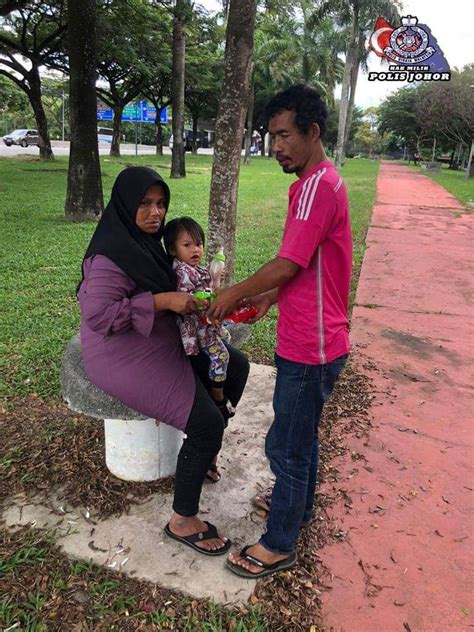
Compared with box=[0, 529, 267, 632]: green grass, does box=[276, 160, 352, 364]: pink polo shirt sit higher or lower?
higher

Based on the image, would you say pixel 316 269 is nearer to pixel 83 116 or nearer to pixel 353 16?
pixel 83 116

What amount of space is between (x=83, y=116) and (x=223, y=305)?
7798 millimetres

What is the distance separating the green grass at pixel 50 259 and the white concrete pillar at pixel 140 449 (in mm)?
1085

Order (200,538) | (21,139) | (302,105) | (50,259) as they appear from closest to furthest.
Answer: (302,105) < (200,538) < (50,259) < (21,139)

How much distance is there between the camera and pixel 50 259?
664 cm

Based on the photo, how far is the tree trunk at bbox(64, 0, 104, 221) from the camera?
8.27 m

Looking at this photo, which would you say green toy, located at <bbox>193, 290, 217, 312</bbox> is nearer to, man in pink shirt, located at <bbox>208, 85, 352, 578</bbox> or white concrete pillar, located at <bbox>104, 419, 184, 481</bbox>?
man in pink shirt, located at <bbox>208, 85, 352, 578</bbox>

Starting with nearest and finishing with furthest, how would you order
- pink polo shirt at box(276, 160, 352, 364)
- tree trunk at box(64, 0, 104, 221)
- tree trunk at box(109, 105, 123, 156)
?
pink polo shirt at box(276, 160, 352, 364), tree trunk at box(64, 0, 104, 221), tree trunk at box(109, 105, 123, 156)

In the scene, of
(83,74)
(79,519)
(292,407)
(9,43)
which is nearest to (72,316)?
(79,519)

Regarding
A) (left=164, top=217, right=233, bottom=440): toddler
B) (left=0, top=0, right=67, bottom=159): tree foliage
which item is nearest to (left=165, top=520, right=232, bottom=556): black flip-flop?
(left=164, top=217, right=233, bottom=440): toddler

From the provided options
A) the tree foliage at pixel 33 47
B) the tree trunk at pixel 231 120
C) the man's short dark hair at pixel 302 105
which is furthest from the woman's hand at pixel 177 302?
the tree foliage at pixel 33 47

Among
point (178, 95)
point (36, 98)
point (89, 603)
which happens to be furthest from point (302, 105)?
point (36, 98)

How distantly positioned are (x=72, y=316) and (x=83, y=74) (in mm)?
5368

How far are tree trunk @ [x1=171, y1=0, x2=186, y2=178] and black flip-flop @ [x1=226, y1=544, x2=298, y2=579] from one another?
16112 millimetres
